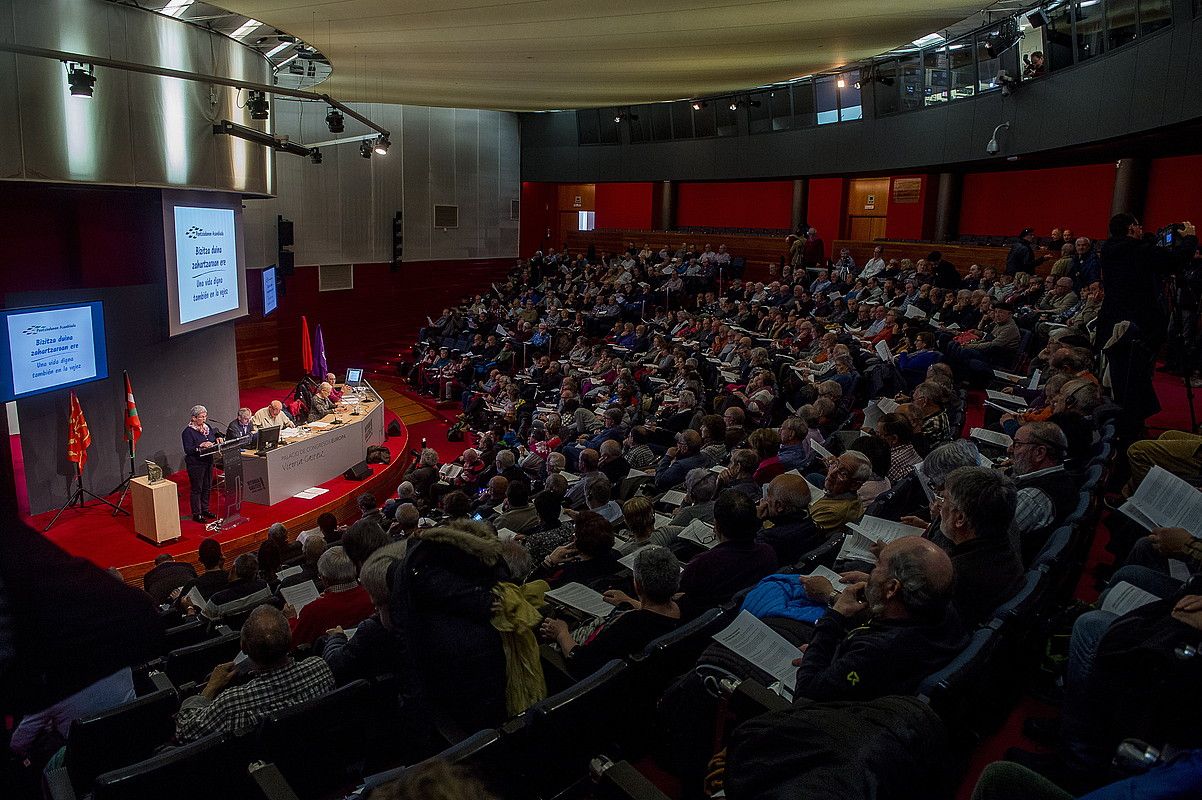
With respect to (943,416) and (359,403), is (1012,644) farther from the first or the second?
(359,403)

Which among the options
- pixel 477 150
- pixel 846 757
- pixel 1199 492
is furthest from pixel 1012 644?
pixel 477 150

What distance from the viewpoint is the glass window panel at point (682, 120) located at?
18.1 metres

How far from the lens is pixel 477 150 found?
20438 mm

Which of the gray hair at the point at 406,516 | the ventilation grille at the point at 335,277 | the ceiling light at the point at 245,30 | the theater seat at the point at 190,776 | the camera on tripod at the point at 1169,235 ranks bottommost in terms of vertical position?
the gray hair at the point at 406,516

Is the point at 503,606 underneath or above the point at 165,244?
underneath

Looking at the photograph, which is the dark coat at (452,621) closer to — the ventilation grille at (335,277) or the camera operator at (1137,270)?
the camera operator at (1137,270)

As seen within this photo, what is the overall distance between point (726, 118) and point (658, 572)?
16308 millimetres

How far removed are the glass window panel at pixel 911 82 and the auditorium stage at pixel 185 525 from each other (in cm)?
1045

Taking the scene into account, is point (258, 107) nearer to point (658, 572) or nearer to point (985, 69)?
point (658, 572)

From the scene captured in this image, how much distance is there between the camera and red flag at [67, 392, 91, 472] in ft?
26.4

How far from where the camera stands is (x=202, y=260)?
9.92 meters

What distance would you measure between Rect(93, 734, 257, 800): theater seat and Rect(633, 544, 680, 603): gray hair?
1419 mm

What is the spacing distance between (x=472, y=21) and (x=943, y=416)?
605 centimetres

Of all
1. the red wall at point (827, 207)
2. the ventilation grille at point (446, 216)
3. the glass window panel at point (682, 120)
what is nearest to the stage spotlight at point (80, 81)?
the ventilation grille at point (446, 216)
